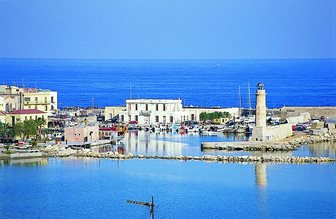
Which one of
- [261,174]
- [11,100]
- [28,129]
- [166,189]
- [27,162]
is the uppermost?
[11,100]

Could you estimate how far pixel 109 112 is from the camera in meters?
43.8

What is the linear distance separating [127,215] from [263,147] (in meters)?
11.1

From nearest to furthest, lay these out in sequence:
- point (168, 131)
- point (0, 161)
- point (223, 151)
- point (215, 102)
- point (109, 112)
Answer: point (0, 161) < point (223, 151) < point (168, 131) < point (109, 112) < point (215, 102)

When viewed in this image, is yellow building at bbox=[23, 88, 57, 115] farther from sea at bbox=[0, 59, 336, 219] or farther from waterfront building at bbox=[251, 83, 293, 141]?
waterfront building at bbox=[251, 83, 293, 141]

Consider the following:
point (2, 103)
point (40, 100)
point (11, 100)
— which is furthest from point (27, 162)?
point (40, 100)

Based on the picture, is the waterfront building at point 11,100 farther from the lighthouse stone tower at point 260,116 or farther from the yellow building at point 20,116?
the lighthouse stone tower at point 260,116

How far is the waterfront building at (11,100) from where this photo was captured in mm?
39250

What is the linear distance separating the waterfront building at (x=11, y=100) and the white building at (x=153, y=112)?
12.8ft

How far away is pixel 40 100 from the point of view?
41844mm

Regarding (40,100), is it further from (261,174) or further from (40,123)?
(261,174)

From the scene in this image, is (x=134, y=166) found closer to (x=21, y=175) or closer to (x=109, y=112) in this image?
(x=21, y=175)

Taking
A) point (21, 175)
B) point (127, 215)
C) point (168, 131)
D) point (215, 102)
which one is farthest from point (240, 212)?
point (215, 102)

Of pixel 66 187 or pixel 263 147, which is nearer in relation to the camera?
pixel 66 187

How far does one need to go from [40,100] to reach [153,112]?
3846mm
